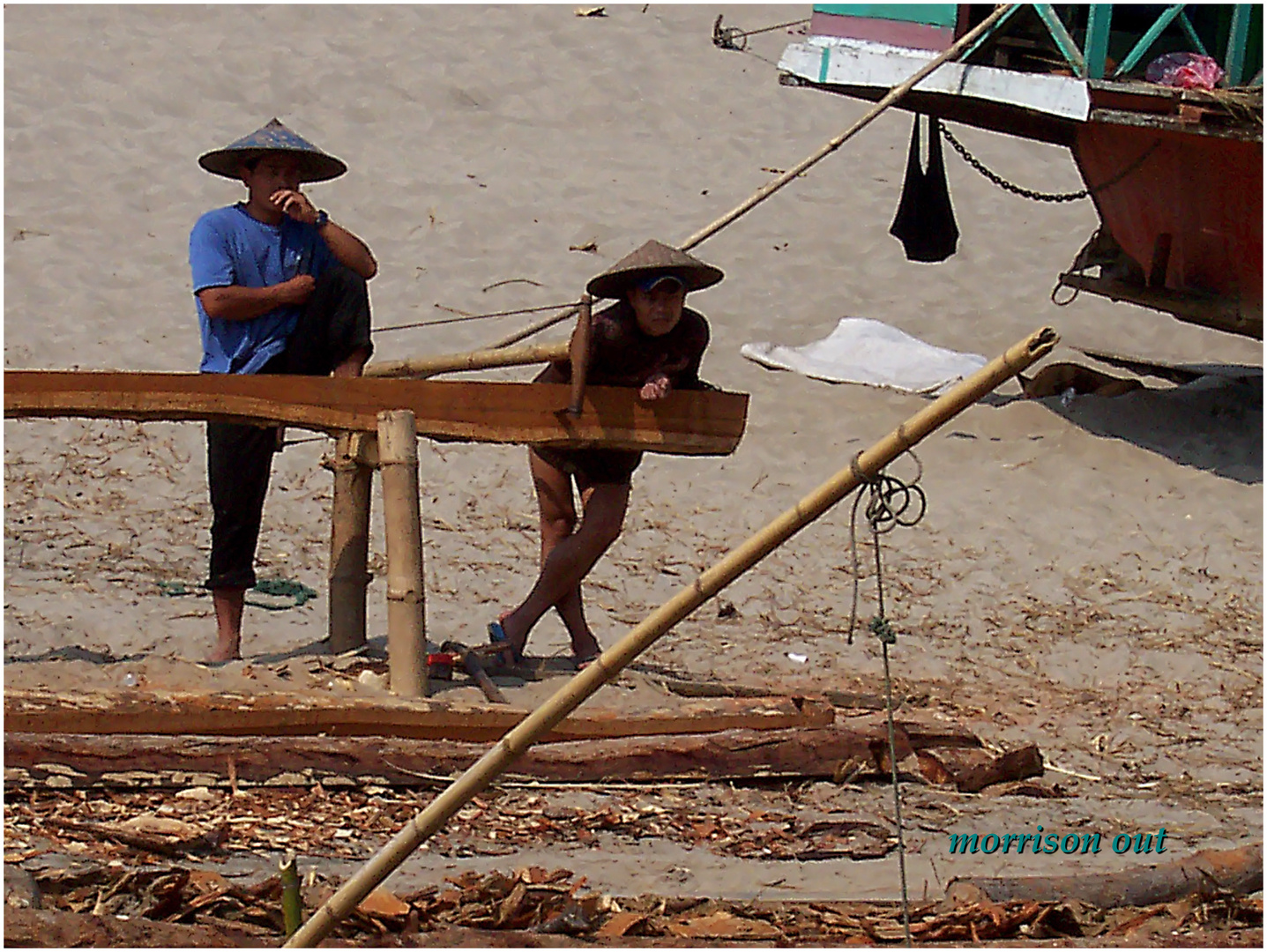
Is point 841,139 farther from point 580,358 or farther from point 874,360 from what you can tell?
point 874,360

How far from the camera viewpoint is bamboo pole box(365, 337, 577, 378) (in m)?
5.17

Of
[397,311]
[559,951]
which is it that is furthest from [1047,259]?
[559,951]

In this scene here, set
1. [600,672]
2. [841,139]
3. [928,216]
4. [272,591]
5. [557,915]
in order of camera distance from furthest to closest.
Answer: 1. [928,216]
2. [841,139]
3. [272,591]
4. [557,915]
5. [600,672]

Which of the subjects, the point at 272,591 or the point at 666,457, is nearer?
the point at 272,591

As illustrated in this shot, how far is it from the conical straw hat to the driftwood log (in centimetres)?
219

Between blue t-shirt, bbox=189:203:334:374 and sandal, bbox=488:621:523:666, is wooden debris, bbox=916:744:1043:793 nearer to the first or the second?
sandal, bbox=488:621:523:666

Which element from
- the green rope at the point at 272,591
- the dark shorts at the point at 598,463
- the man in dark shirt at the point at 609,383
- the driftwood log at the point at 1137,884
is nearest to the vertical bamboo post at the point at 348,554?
the man in dark shirt at the point at 609,383

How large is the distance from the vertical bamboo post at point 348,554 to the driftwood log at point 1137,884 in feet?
8.29

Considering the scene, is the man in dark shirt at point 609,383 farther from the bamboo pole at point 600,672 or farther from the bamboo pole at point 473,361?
the bamboo pole at point 600,672

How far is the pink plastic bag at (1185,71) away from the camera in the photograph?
28.6 ft

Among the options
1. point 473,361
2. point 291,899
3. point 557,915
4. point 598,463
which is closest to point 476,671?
point 598,463

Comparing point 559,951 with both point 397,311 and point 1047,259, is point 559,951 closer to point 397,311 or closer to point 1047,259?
point 397,311

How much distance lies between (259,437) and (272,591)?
1.51 metres

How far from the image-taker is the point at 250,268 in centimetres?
518
